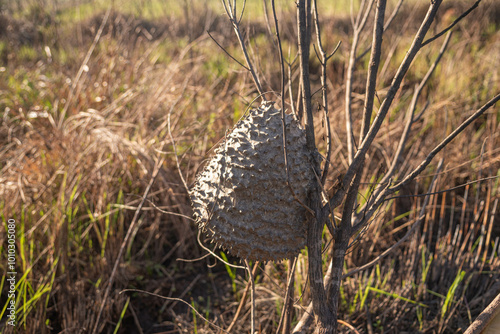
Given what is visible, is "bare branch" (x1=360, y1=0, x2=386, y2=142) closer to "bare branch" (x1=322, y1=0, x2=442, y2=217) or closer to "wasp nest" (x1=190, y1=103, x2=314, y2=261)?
"bare branch" (x1=322, y1=0, x2=442, y2=217)

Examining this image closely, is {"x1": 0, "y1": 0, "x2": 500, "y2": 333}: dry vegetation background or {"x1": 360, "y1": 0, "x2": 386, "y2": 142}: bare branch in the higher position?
{"x1": 360, "y1": 0, "x2": 386, "y2": 142}: bare branch

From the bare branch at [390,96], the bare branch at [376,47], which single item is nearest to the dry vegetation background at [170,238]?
the bare branch at [390,96]

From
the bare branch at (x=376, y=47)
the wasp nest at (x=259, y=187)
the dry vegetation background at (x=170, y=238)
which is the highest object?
the bare branch at (x=376, y=47)

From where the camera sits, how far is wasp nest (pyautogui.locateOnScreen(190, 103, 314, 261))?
88cm

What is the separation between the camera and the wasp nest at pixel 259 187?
88 cm

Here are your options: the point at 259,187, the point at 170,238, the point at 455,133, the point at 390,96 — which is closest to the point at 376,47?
the point at 390,96

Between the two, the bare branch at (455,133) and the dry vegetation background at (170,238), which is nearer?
the bare branch at (455,133)

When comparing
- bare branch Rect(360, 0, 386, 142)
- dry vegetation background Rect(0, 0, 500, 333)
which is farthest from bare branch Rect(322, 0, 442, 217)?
dry vegetation background Rect(0, 0, 500, 333)

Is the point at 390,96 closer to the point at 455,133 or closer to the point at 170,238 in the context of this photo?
the point at 455,133

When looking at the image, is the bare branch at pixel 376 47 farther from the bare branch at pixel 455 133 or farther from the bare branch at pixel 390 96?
the bare branch at pixel 455 133

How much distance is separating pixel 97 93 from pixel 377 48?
2058mm

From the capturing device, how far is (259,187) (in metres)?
0.89

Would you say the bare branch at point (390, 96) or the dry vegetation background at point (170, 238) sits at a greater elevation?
the bare branch at point (390, 96)

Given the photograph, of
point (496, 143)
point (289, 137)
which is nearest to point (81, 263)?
point (289, 137)
